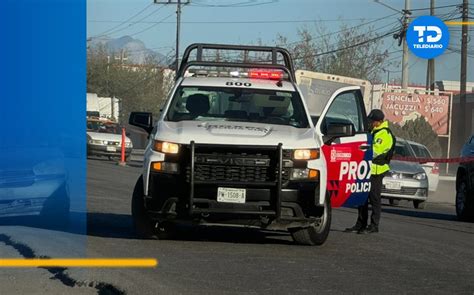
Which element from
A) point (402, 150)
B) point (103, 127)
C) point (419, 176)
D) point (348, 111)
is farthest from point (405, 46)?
point (348, 111)

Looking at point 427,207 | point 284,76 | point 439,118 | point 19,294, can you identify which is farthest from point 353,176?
point 439,118

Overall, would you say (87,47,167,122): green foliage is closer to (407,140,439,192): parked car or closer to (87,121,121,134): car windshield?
(87,121,121,134): car windshield

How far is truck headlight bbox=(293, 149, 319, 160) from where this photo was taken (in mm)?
10609

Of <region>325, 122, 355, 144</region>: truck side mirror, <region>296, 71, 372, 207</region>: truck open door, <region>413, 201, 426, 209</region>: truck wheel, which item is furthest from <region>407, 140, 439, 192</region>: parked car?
<region>325, 122, 355, 144</region>: truck side mirror

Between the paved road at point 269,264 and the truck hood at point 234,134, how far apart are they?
1184 mm

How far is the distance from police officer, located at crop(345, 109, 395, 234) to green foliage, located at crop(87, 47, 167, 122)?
49751 mm

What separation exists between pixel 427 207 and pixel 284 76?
1257cm

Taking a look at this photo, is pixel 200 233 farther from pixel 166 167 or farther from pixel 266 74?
pixel 266 74

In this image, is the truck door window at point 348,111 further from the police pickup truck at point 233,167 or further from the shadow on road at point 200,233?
the shadow on road at point 200,233

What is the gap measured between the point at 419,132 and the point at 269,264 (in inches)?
1530

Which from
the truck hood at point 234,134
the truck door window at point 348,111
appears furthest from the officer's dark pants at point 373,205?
the truck hood at point 234,134

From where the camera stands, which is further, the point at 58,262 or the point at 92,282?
the point at 58,262

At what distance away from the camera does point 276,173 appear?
10461 mm

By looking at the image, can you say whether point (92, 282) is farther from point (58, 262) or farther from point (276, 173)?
point (276, 173)
